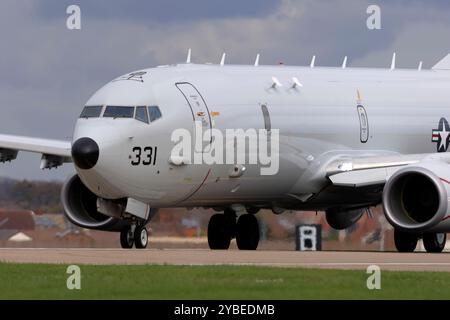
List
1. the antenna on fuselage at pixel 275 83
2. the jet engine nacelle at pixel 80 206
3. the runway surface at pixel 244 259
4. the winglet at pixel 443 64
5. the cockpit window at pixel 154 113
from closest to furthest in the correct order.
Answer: the runway surface at pixel 244 259, the cockpit window at pixel 154 113, the antenna on fuselage at pixel 275 83, the jet engine nacelle at pixel 80 206, the winglet at pixel 443 64

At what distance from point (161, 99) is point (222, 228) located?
6705 mm

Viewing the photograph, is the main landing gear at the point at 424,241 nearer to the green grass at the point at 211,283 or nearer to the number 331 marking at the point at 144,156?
the number 331 marking at the point at 144,156

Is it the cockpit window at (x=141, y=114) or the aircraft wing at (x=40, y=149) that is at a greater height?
the cockpit window at (x=141, y=114)

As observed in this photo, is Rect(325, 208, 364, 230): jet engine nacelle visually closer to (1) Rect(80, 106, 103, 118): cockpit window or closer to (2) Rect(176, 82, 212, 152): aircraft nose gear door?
(2) Rect(176, 82, 212, 152): aircraft nose gear door

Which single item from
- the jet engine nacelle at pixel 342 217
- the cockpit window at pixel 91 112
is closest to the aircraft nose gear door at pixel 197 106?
the cockpit window at pixel 91 112

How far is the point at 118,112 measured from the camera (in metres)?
37.1

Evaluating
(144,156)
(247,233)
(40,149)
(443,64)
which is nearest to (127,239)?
(144,156)

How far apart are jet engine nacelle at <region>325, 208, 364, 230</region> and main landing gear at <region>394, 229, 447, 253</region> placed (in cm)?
167

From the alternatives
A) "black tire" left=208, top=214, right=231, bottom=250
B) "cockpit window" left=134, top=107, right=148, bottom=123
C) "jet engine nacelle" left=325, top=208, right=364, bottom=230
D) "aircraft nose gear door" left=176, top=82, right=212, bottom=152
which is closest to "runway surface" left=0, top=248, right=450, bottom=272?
"cockpit window" left=134, top=107, right=148, bottom=123

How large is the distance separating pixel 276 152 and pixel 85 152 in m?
6.22

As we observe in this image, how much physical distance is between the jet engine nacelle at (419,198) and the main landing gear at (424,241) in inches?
148

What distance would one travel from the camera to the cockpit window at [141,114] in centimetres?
3700
